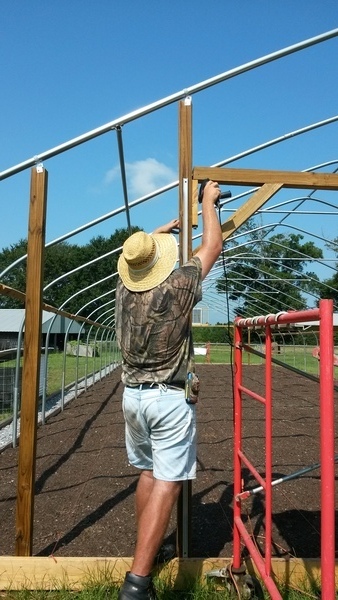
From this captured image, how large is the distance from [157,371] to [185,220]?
3.26 feet

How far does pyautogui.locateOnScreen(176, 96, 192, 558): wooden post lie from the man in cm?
Answer: 45

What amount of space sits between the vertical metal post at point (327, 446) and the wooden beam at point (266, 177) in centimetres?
167

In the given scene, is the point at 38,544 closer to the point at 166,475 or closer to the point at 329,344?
the point at 166,475

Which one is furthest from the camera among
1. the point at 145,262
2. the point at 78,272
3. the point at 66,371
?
the point at 78,272

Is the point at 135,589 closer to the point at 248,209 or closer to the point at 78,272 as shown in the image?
the point at 248,209

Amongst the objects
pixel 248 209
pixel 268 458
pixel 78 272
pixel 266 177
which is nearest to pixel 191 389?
pixel 268 458

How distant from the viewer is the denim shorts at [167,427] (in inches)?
102

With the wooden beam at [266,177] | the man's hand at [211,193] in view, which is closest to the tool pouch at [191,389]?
the man's hand at [211,193]

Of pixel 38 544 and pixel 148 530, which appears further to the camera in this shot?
pixel 38 544

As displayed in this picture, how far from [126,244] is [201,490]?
2.91 m

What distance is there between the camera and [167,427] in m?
2.60

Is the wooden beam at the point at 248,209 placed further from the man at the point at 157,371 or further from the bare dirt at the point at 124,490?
the bare dirt at the point at 124,490

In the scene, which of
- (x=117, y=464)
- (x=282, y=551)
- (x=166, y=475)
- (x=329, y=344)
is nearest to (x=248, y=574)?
(x=282, y=551)

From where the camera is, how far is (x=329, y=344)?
1770mm
